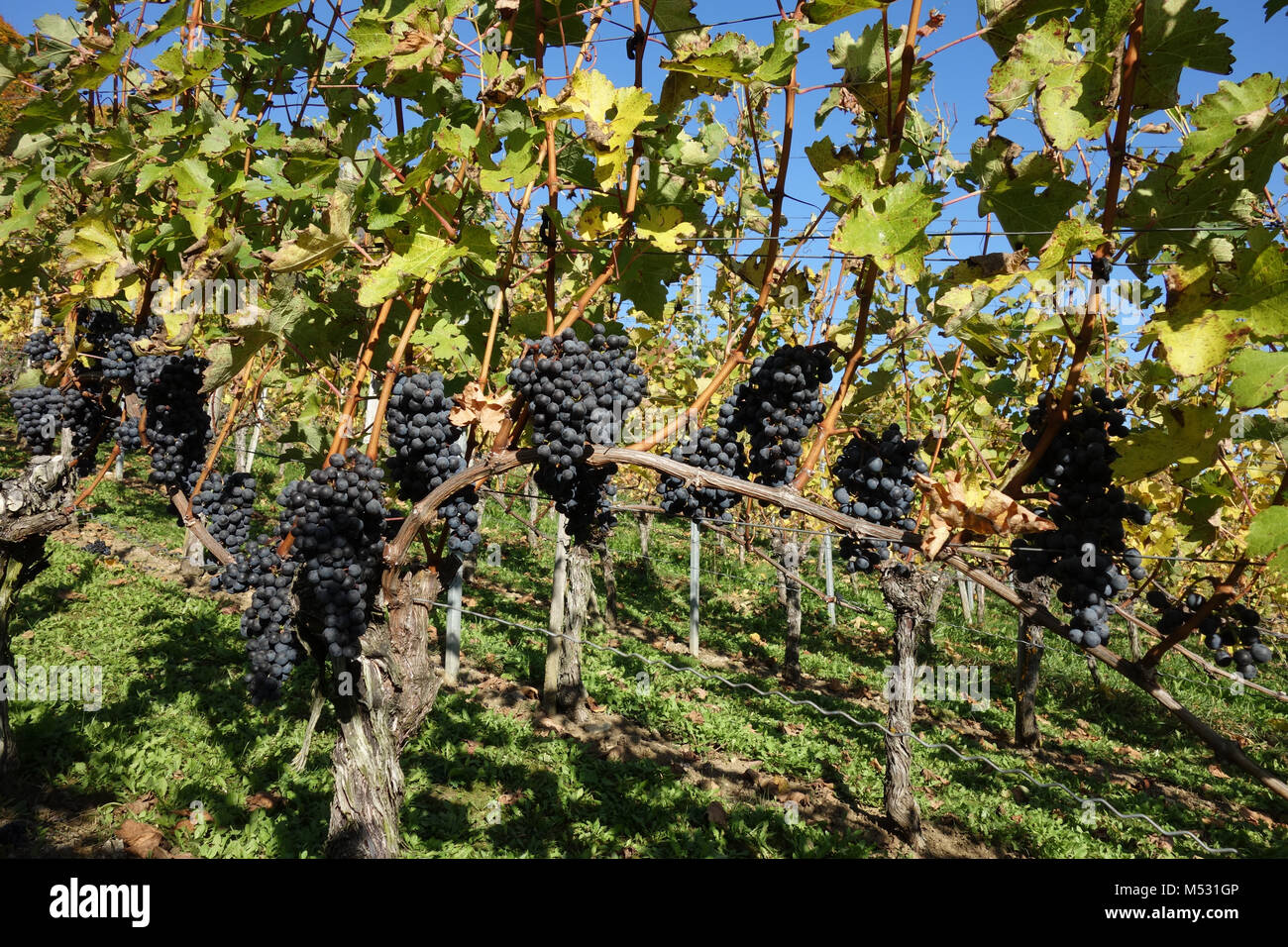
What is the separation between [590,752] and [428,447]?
17.1ft

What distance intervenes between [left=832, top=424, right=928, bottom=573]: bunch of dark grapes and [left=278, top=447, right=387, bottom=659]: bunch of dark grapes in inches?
65.0

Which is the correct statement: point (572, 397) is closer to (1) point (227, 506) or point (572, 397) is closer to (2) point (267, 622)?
(2) point (267, 622)

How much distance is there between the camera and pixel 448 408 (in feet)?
8.14

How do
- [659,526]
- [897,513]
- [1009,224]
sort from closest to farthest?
1. [1009,224]
2. [897,513]
3. [659,526]

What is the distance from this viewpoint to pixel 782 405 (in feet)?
7.69

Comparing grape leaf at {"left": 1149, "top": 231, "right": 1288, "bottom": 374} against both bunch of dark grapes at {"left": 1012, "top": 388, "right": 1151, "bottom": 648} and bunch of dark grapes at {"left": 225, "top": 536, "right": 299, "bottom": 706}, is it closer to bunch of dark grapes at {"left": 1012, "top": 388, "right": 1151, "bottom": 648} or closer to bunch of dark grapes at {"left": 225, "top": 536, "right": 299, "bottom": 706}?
bunch of dark grapes at {"left": 1012, "top": 388, "right": 1151, "bottom": 648}

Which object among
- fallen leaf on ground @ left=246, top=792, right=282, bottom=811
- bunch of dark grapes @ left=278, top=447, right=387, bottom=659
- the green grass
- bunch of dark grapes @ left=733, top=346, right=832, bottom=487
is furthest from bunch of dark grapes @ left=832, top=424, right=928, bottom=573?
fallen leaf on ground @ left=246, top=792, right=282, bottom=811

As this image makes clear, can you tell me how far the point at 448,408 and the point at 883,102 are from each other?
1736mm

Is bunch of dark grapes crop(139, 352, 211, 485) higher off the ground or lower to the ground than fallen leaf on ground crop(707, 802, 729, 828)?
higher

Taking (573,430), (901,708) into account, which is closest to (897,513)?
(573,430)

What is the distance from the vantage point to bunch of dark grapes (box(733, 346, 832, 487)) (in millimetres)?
2291

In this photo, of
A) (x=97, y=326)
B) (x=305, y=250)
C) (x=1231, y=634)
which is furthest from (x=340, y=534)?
(x=97, y=326)

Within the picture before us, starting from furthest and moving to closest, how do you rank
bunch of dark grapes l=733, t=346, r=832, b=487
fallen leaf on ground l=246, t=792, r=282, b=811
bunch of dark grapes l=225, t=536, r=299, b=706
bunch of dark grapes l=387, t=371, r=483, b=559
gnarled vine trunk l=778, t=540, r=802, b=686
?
gnarled vine trunk l=778, t=540, r=802, b=686, fallen leaf on ground l=246, t=792, r=282, b=811, bunch of dark grapes l=225, t=536, r=299, b=706, bunch of dark grapes l=387, t=371, r=483, b=559, bunch of dark grapes l=733, t=346, r=832, b=487

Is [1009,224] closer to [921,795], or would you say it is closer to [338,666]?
[338,666]
